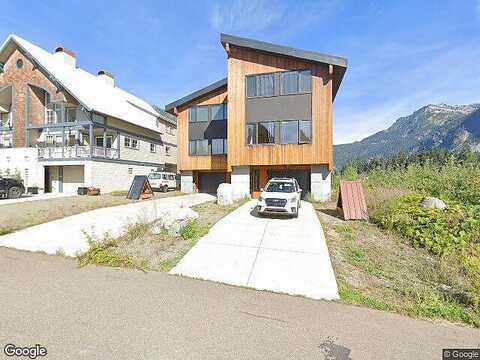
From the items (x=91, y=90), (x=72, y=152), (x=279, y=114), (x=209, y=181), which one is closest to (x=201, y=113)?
(x=209, y=181)

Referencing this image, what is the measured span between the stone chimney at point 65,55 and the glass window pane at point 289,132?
2671 centimetres

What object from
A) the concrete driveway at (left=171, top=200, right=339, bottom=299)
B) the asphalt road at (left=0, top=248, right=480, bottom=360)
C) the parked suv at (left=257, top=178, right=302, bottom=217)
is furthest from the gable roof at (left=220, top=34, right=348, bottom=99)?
the asphalt road at (left=0, top=248, right=480, bottom=360)

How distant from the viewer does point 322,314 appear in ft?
13.9

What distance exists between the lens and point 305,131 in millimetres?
17484

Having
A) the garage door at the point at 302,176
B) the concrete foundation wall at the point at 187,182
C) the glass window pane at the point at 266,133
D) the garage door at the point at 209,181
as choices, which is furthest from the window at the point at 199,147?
the garage door at the point at 302,176

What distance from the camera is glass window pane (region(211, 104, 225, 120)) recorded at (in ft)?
73.4

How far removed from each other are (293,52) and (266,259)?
1514 centimetres

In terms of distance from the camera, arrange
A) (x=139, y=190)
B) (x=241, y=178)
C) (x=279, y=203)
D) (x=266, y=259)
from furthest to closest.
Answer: (x=241, y=178) → (x=139, y=190) → (x=279, y=203) → (x=266, y=259)

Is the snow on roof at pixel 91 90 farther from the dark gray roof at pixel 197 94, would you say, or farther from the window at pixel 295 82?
the window at pixel 295 82

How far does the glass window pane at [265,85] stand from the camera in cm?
1811

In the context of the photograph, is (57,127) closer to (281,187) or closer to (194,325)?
(281,187)

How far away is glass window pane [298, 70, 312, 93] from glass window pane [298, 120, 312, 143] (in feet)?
7.17

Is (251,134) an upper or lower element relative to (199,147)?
upper

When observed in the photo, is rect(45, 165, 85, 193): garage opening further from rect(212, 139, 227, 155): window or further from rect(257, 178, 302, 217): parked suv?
rect(257, 178, 302, 217): parked suv
